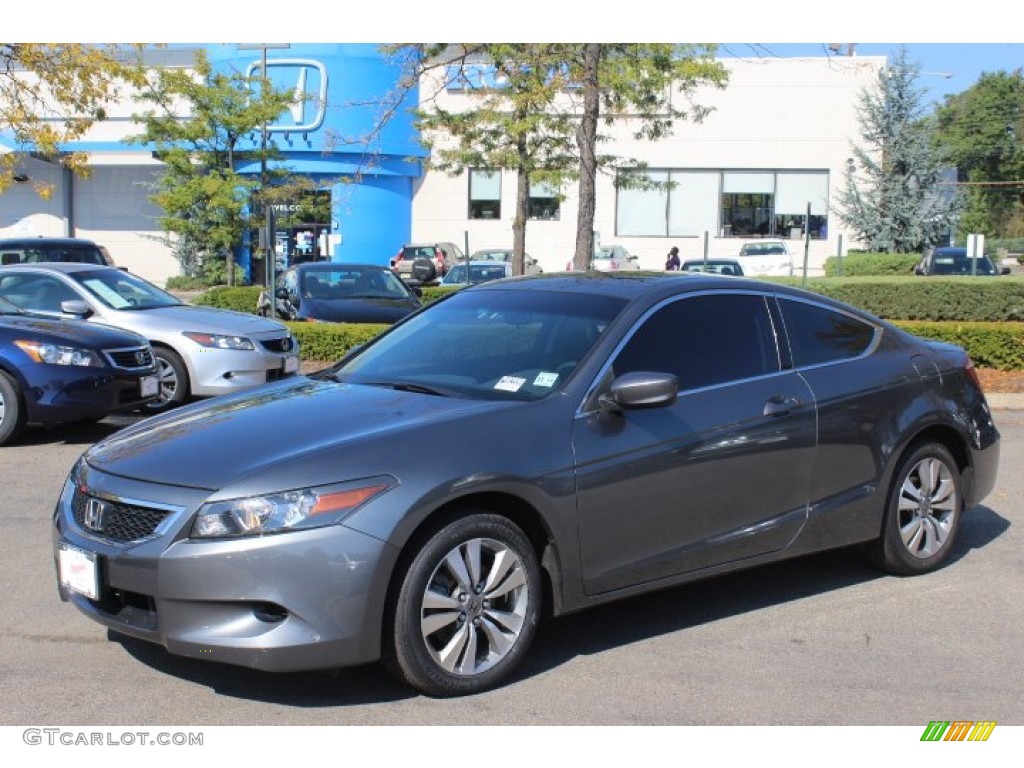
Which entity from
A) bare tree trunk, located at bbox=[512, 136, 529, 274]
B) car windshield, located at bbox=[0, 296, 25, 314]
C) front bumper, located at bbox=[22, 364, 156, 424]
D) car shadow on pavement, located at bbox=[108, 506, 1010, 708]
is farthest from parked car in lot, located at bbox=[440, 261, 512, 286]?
car shadow on pavement, located at bbox=[108, 506, 1010, 708]

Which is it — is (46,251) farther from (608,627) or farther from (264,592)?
(264,592)

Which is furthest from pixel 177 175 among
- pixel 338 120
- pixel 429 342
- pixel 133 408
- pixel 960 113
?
pixel 960 113

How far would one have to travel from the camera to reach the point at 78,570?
14.6ft

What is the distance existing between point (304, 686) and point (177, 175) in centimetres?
2992

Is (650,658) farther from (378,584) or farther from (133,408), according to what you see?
(133,408)

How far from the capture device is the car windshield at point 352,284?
17141mm

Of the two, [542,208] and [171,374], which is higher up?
[542,208]

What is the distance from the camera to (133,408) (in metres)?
10.6

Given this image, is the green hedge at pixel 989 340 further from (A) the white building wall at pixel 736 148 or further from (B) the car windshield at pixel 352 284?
(A) the white building wall at pixel 736 148

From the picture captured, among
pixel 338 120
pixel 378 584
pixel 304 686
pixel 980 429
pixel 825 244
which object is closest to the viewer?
pixel 378 584

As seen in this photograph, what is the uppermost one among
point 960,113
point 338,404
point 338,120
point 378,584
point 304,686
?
point 960,113

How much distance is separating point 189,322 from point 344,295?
15.5 feet

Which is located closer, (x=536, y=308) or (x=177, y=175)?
(x=536, y=308)

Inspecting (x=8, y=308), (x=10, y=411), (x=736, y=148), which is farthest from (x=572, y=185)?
(x=10, y=411)
